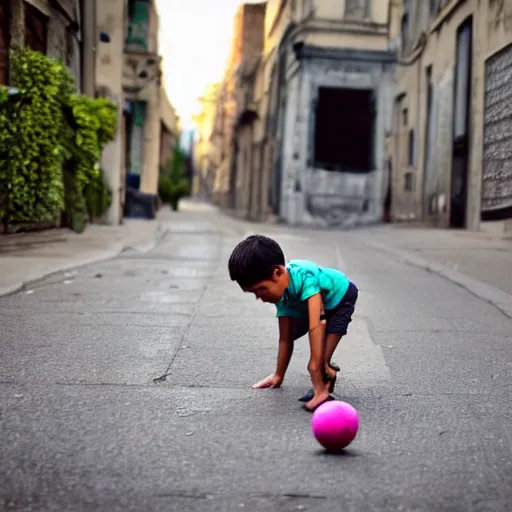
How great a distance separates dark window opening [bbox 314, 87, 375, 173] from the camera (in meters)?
27.4

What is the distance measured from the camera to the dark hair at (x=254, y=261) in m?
3.51

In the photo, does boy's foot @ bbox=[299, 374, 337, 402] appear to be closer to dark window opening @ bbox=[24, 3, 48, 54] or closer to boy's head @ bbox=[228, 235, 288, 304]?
boy's head @ bbox=[228, 235, 288, 304]

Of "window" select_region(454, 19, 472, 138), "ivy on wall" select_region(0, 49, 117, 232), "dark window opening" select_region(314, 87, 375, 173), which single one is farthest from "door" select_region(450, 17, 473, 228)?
"dark window opening" select_region(314, 87, 375, 173)

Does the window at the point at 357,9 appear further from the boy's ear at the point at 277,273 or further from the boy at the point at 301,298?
the boy's ear at the point at 277,273

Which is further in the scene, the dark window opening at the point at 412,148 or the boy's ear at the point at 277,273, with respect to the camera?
the dark window opening at the point at 412,148

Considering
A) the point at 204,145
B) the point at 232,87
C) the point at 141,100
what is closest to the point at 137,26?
the point at 141,100

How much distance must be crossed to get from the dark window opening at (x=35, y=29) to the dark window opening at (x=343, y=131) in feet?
49.5

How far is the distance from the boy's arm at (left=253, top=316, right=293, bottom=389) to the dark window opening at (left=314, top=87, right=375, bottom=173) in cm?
2374

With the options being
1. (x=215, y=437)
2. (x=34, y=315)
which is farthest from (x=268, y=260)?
(x=34, y=315)

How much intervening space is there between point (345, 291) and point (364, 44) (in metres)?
23.9

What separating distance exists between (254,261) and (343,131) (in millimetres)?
24867

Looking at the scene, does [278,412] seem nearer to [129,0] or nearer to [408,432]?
[408,432]

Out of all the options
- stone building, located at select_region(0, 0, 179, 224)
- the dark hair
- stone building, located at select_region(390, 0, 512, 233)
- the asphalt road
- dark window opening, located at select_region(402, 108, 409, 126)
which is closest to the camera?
the asphalt road

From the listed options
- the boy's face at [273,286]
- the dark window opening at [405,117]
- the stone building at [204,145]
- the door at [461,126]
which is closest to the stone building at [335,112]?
the dark window opening at [405,117]
